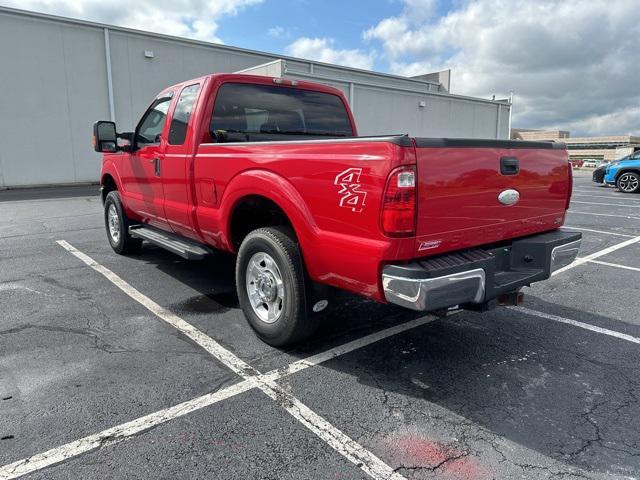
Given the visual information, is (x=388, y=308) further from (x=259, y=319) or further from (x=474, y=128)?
(x=474, y=128)

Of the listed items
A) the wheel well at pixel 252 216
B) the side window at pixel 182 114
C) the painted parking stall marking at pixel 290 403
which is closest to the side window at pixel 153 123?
the side window at pixel 182 114

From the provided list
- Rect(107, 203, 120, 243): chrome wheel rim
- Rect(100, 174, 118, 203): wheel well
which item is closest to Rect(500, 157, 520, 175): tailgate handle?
Rect(107, 203, 120, 243): chrome wheel rim

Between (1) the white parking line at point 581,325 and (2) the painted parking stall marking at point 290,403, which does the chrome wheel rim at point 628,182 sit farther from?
(2) the painted parking stall marking at point 290,403

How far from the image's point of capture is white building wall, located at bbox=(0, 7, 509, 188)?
15992 millimetres

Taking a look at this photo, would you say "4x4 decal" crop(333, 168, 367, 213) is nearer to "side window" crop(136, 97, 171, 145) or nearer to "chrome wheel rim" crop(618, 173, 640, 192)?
"side window" crop(136, 97, 171, 145)

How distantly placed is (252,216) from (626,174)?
17826mm

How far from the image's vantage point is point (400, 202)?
8.48 feet

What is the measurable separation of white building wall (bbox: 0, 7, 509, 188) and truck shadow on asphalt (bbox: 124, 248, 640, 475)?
1543 centimetres

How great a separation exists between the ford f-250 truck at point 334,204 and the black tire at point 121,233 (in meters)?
1.45

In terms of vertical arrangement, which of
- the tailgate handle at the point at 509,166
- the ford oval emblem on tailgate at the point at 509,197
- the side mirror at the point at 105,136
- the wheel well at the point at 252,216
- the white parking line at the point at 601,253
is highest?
the side mirror at the point at 105,136

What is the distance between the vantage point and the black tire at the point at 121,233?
6.25 metres

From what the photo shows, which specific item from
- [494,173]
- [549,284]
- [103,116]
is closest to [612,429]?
[494,173]

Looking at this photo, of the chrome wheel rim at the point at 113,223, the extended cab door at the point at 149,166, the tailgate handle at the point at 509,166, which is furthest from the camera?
the chrome wheel rim at the point at 113,223

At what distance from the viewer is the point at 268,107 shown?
4633 mm
